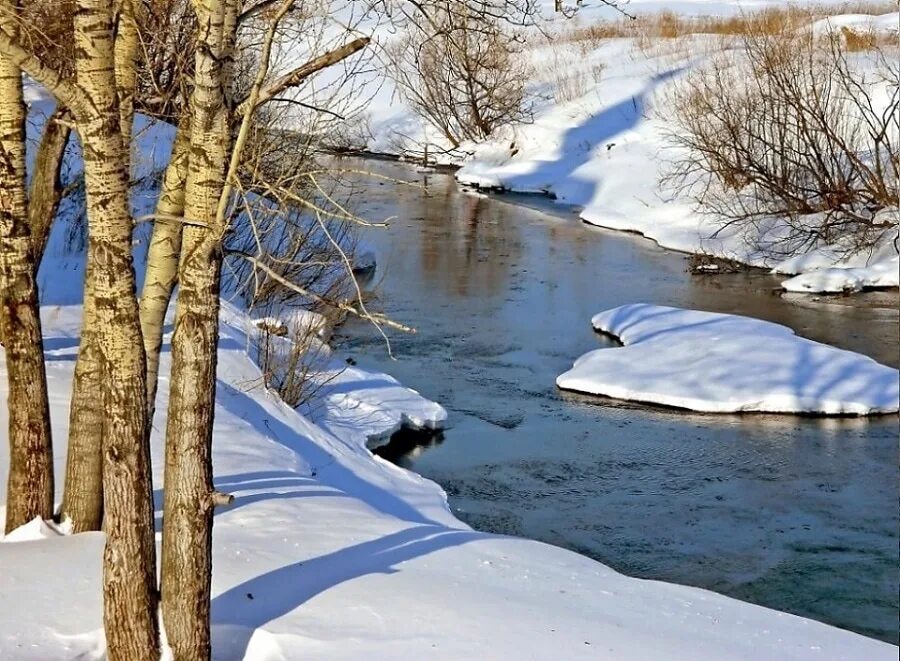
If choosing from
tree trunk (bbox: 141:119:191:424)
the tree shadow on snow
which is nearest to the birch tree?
the tree shadow on snow

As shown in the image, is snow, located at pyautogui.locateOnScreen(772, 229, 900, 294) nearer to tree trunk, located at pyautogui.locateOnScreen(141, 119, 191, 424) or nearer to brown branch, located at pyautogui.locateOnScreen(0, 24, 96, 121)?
tree trunk, located at pyautogui.locateOnScreen(141, 119, 191, 424)

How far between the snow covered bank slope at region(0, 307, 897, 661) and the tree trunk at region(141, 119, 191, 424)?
3.03ft

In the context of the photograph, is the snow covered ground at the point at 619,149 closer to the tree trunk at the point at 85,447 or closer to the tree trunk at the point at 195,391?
the tree trunk at the point at 85,447

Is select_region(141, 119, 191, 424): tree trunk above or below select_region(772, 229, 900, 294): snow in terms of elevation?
above

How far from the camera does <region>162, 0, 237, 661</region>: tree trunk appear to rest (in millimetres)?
4676

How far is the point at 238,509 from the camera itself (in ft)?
23.4

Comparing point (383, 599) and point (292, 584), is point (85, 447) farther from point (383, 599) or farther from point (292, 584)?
point (383, 599)

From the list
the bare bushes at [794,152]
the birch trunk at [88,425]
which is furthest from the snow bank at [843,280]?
the birch trunk at [88,425]

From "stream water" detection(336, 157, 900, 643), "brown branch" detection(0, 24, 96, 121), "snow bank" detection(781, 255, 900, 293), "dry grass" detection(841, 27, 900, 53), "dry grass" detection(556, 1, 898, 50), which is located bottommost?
"stream water" detection(336, 157, 900, 643)

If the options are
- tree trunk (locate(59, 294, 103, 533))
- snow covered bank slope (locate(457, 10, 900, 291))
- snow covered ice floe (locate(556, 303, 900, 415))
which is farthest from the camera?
snow covered bank slope (locate(457, 10, 900, 291))

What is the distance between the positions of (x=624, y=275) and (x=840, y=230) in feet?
12.8

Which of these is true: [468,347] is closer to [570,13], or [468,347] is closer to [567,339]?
[567,339]

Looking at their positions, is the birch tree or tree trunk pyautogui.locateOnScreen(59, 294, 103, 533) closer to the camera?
the birch tree

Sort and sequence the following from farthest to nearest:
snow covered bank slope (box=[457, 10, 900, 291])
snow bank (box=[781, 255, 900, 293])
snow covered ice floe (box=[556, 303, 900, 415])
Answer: snow covered bank slope (box=[457, 10, 900, 291]) < snow bank (box=[781, 255, 900, 293]) < snow covered ice floe (box=[556, 303, 900, 415])
